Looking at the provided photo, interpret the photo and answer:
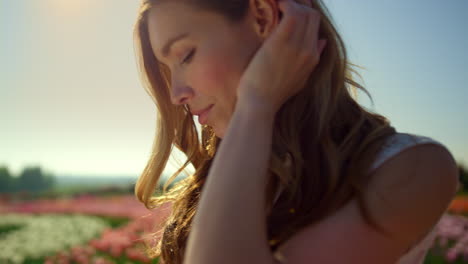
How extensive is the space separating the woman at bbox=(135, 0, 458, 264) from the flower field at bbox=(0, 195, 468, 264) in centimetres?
99

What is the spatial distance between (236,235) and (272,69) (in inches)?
18.2

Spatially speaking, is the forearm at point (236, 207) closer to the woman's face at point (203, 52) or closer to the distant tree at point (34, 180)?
the woman's face at point (203, 52)

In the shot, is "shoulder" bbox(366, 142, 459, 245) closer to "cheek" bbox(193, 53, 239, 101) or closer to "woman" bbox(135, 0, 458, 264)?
"woman" bbox(135, 0, 458, 264)

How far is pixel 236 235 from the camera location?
3.06ft

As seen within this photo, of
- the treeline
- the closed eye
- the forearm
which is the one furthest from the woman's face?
the treeline

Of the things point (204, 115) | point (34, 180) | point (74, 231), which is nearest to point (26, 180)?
point (34, 180)

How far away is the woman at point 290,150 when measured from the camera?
983mm

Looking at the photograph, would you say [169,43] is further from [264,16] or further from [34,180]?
[34,180]

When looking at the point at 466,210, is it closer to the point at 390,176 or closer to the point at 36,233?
the point at 390,176

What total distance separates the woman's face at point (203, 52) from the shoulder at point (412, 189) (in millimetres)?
567

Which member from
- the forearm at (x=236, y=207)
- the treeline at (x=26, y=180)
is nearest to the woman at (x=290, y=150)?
the forearm at (x=236, y=207)

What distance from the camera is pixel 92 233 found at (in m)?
5.67

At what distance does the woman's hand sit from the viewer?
3.69 ft

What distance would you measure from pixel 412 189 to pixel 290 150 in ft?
1.37
